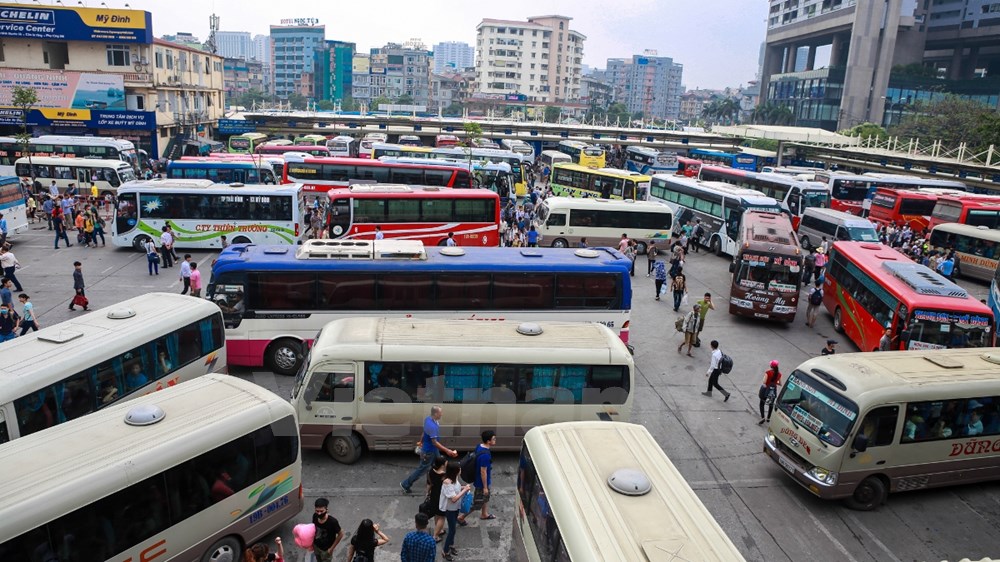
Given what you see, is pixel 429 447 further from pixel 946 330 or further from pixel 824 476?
pixel 946 330

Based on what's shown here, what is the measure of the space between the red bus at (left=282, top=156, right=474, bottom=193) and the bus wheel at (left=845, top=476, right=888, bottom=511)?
2515 cm

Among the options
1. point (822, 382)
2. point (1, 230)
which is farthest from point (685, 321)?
point (1, 230)

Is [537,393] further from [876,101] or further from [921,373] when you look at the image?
[876,101]

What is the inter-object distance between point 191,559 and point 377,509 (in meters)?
2.83

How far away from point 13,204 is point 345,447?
22.0m

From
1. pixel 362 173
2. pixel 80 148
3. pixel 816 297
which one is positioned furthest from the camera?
pixel 80 148

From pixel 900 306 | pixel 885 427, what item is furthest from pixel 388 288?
pixel 900 306

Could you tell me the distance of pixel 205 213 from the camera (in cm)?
2500

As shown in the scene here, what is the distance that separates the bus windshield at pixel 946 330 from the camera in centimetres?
1513

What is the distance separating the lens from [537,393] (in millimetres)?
11305

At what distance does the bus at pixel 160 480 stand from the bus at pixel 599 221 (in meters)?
20.4

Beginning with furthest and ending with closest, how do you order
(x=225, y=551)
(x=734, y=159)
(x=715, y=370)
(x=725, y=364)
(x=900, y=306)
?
(x=734, y=159) → (x=900, y=306) → (x=715, y=370) → (x=725, y=364) → (x=225, y=551)

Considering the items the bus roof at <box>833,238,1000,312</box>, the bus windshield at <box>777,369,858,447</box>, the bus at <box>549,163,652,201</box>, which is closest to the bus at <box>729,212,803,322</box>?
the bus roof at <box>833,238,1000,312</box>

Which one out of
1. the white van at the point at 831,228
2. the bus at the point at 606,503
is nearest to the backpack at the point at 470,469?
the bus at the point at 606,503
